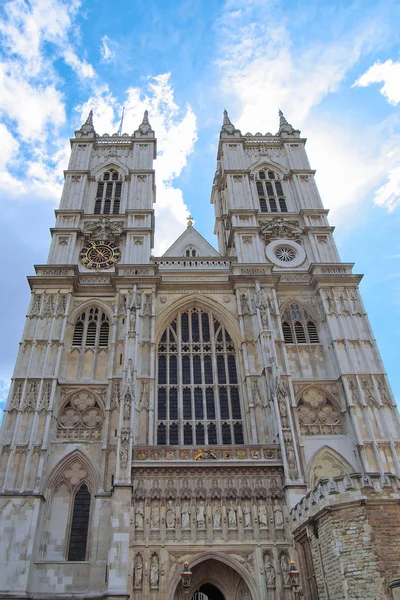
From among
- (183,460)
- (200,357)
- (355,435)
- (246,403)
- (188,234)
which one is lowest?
(183,460)

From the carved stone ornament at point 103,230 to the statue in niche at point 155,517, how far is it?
16.4 m

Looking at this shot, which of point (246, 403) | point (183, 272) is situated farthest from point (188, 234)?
point (246, 403)

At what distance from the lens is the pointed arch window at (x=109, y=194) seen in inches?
1265

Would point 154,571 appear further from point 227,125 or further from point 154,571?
point 227,125

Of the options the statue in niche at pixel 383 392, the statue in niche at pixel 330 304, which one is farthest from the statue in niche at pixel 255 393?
the statue in niche at pixel 330 304

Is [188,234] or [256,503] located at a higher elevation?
[188,234]

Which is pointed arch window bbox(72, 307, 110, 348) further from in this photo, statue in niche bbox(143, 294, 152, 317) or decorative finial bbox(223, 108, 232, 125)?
decorative finial bbox(223, 108, 232, 125)

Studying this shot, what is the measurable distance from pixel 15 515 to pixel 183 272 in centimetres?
1471

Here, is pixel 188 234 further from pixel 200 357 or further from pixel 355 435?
pixel 355 435

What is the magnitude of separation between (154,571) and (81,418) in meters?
8.02

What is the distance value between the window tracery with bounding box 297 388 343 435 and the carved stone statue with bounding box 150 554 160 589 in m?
9.02

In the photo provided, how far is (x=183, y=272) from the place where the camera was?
2808 centimetres

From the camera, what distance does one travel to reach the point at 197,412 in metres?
23.7

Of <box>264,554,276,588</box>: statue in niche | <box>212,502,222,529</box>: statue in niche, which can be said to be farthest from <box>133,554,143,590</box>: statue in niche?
<box>264,554,276,588</box>: statue in niche
